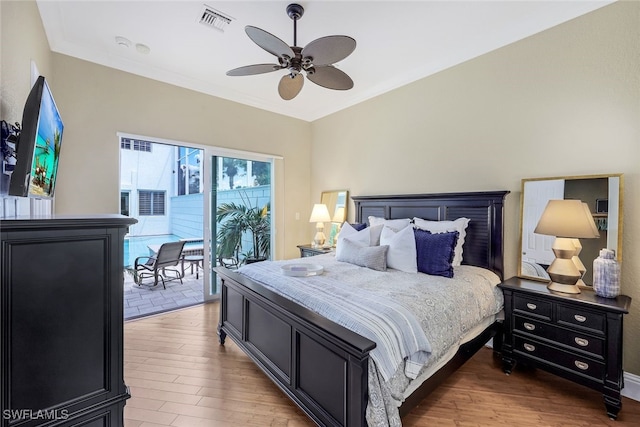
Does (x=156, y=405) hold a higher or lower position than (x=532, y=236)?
lower

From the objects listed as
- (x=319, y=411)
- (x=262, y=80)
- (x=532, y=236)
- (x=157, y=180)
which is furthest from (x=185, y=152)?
(x=532, y=236)

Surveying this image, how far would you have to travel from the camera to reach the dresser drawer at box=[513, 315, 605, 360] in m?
1.95

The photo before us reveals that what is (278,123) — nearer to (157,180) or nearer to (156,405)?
(157,180)

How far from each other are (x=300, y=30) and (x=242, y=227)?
2.96m

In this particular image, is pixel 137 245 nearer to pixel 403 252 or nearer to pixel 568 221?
pixel 403 252

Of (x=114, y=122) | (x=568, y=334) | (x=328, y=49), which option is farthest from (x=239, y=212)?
(x=568, y=334)

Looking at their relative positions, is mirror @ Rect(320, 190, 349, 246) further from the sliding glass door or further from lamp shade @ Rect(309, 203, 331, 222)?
the sliding glass door

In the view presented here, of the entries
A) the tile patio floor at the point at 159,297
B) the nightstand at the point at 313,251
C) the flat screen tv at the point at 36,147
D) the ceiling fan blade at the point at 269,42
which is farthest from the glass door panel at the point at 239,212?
the flat screen tv at the point at 36,147

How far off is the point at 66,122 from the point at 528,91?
15.5 feet

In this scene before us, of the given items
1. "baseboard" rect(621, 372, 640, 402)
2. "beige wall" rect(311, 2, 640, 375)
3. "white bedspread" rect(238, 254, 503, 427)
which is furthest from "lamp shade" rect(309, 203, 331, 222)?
"baseboard" rect(621, 372, 640, 402)

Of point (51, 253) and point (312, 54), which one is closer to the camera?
point (51, 253)

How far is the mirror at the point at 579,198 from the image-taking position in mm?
2172

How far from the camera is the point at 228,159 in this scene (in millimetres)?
4352

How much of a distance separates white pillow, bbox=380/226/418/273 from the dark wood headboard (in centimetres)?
71
